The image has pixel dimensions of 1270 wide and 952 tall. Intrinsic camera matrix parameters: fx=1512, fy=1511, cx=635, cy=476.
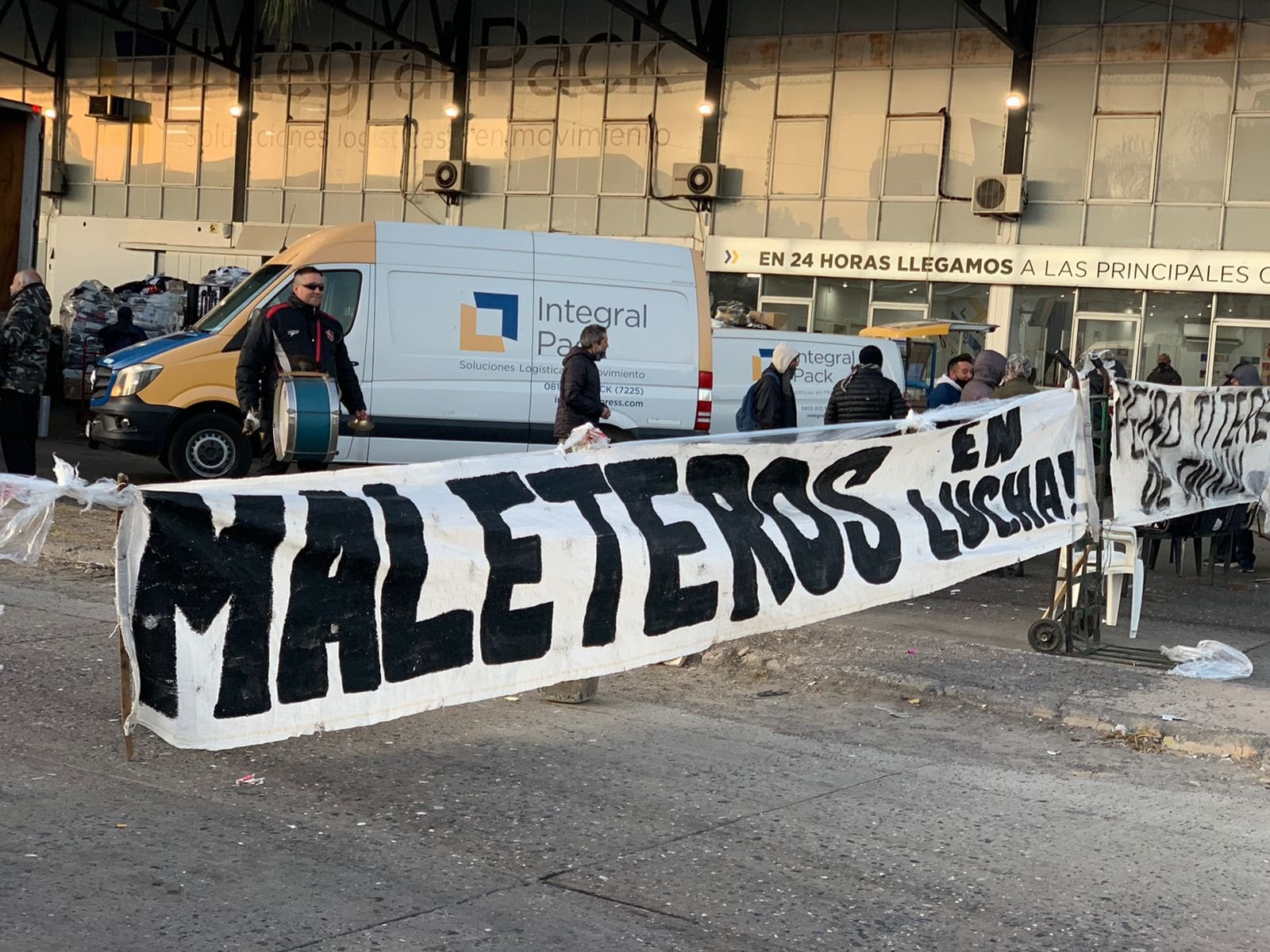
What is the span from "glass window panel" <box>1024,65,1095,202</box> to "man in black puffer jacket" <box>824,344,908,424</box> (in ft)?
57.3

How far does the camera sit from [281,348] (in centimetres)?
966

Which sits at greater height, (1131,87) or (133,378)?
(1131,87)

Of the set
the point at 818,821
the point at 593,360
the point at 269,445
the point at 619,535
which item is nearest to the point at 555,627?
the point at 619,535

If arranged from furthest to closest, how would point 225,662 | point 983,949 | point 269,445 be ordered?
point 269,445 → point 225,662 → point 983,949

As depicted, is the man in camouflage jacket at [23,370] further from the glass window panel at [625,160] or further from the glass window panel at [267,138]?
the glass window panel at [267,138]

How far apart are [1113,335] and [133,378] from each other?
62.3 feet

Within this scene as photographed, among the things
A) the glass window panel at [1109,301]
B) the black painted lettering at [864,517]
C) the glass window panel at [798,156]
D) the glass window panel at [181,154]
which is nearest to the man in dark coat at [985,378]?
the black painted lettering at [864,517]

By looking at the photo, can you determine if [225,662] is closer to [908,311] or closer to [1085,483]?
[1085,483]

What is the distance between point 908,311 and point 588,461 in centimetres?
2397

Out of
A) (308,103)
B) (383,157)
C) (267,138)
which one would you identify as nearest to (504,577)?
(383,157)

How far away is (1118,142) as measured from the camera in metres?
27.4

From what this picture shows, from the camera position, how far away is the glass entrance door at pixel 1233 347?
→ 2633 centimetres

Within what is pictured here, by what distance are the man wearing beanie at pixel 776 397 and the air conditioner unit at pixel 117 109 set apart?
29596mm

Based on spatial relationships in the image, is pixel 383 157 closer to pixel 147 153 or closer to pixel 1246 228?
pixel 147 153
